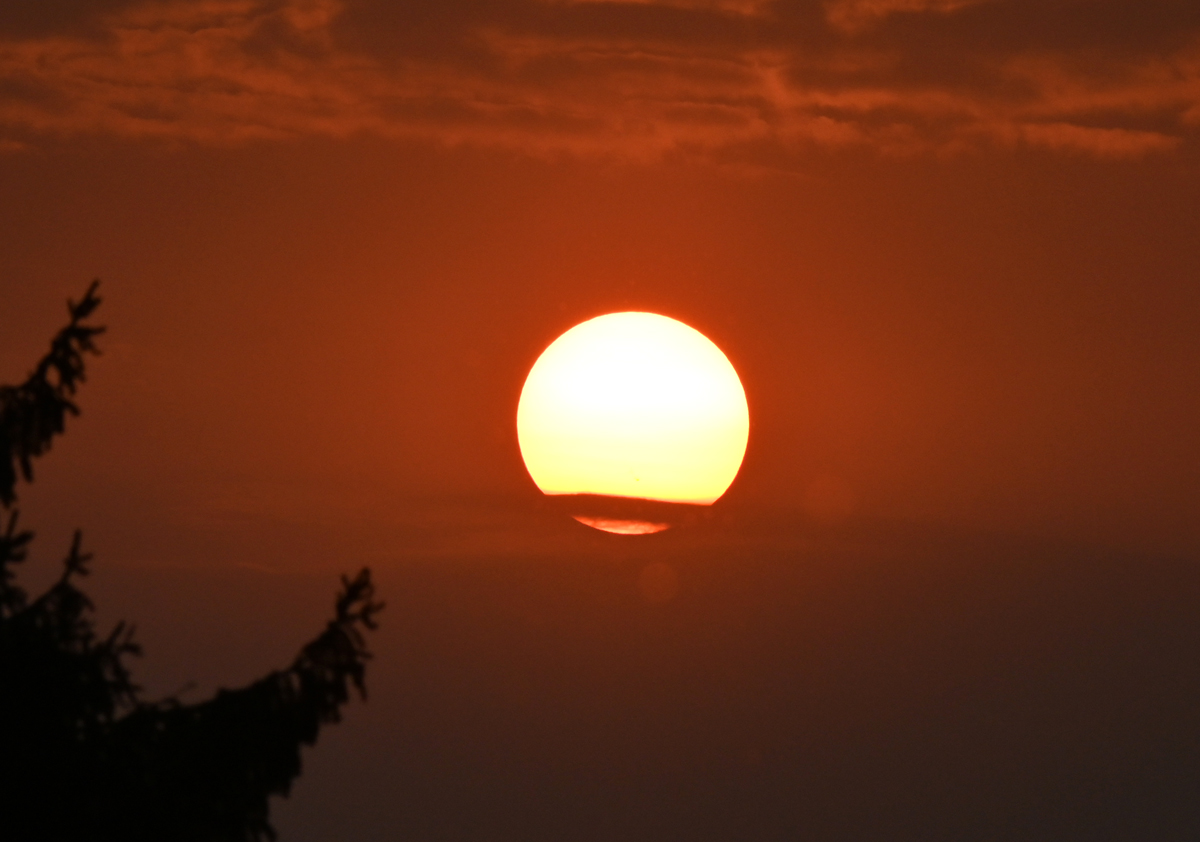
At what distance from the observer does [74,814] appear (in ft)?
40.8

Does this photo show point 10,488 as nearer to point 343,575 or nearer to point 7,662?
point 7,662

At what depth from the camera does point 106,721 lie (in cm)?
1284

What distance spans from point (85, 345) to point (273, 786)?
3725 millimetres

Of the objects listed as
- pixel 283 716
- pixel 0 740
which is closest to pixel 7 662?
pixel 0 740

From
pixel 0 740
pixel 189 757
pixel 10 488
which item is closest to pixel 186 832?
pixel 189 757

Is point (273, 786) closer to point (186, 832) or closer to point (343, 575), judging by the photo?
point (186, 832)

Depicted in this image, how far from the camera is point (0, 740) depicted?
12312mm

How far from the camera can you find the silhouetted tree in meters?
12.3

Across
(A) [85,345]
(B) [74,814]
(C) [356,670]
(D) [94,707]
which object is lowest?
(B) [74,814]

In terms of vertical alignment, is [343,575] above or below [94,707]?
above

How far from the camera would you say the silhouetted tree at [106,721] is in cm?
1234

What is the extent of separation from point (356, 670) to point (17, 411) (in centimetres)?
325

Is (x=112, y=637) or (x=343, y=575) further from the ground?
(x=343, y=575)

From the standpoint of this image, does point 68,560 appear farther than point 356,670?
No
